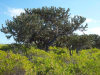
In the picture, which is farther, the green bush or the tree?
the tree

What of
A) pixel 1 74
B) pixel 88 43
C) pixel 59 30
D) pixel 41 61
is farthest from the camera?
pixel 59 30

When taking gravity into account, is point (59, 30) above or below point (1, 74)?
above

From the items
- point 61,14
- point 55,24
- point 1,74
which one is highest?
point 61,14

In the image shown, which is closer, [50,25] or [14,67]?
[14,67]

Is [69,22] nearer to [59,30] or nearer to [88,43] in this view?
[59,30]

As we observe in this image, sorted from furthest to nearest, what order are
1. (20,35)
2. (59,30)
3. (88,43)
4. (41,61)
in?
(59,30), (88,43), (20,35), (41,61)

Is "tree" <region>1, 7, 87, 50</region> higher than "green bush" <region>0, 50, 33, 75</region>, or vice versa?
"tree" <region>1, 7, 87, 50</region>

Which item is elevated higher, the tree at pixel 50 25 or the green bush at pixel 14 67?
the tree at pixel 50 25

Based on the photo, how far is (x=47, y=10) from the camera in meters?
26.2

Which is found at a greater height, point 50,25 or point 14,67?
point 50,25

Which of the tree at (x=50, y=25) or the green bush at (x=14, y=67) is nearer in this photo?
the green bush at (x=14, y=67)

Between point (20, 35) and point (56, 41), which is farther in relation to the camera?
point (56, 41)

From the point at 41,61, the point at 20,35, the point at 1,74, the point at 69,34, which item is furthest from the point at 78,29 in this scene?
the point at 1,74

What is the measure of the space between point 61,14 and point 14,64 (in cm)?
2213
